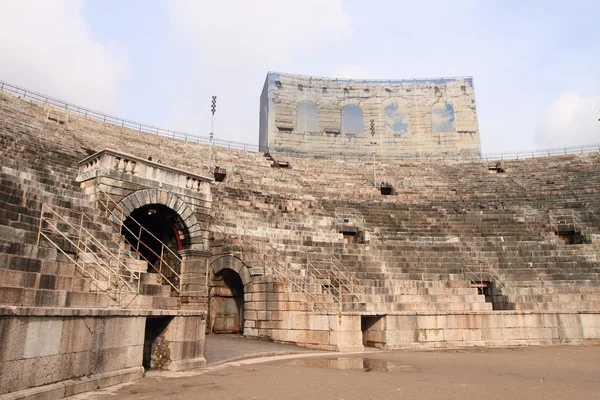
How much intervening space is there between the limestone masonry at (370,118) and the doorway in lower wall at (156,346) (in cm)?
3411

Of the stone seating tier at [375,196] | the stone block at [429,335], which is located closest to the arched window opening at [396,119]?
the stone seating tier at [375,196]

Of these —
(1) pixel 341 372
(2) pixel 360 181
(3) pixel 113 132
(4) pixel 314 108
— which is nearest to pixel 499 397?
(1) pixel 341 372

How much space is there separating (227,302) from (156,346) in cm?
701

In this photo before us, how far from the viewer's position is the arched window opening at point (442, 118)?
43.9m

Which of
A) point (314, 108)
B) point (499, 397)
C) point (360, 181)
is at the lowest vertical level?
point (499, 397)

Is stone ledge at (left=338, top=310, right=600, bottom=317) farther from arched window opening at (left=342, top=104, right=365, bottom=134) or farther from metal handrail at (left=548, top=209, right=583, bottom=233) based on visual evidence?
arched window opening at (left=342, top=104, right=365, bottom=134)

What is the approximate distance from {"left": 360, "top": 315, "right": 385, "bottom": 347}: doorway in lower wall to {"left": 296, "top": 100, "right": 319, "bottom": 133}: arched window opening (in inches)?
1222

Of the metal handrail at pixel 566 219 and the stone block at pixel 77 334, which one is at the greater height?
the metal handrail at pixel 566 219

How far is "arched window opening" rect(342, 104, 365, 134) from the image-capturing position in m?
43.6

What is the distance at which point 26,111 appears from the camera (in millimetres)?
22609

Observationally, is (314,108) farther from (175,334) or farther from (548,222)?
(175,334)

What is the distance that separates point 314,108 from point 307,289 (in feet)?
105

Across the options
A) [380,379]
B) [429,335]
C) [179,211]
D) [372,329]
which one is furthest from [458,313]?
[179,211]

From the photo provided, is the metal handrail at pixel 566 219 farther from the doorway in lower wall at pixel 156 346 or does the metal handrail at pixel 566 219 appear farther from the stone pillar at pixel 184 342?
the doorway in lower wall at pixel 156 346
